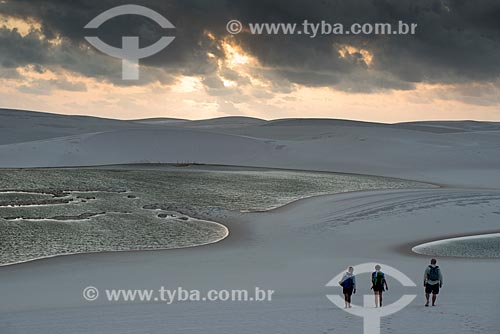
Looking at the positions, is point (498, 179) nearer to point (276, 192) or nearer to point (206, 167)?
point (276, 192)

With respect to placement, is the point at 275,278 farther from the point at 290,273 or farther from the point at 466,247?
the point at 466,247

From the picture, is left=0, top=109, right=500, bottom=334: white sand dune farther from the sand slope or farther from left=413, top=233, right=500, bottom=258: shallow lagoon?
left=413, top=233, right=500, bottom=258: shallow lagoon

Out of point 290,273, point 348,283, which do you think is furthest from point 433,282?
point 290,273

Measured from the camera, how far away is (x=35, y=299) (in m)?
14.4

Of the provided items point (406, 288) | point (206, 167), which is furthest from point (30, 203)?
point (206, 167)

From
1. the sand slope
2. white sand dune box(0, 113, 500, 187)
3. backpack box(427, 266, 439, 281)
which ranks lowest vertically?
the sand slope

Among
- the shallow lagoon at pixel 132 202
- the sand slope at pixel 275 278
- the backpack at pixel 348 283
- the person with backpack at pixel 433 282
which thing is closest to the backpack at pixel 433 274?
the person with backpack at pixel 433 282

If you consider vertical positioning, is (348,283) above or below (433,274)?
below

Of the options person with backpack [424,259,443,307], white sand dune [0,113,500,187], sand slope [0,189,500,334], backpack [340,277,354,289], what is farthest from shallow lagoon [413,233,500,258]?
white sand dune [0,113,500,187]

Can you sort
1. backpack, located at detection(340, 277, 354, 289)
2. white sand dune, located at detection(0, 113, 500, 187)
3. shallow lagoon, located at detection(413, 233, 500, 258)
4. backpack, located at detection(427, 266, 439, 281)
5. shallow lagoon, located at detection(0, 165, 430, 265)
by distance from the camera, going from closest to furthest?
backpack, located at detection(427, 266, 439, 281)
backpack, located at detection(340, 277, 354, 289)
shallow lagoon, located at detection(413, 233, 500, 258)
shallow lagoon, located at detection(0, 165, 430, 265)
white sand dune, located at detection(0, 113, 500, 187)

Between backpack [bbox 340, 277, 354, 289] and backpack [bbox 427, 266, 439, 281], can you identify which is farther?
backpack [bbox 340, 277, 354, 289]

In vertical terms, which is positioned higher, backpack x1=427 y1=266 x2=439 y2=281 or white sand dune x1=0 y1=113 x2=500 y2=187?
white sand dune x1=0 y1=113 x2=500 y2=187

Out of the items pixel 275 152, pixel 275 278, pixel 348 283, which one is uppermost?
pixel 275 152

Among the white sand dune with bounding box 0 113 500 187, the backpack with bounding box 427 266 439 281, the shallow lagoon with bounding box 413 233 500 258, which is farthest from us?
the white sand dune with bounding box 0 113 500 187
